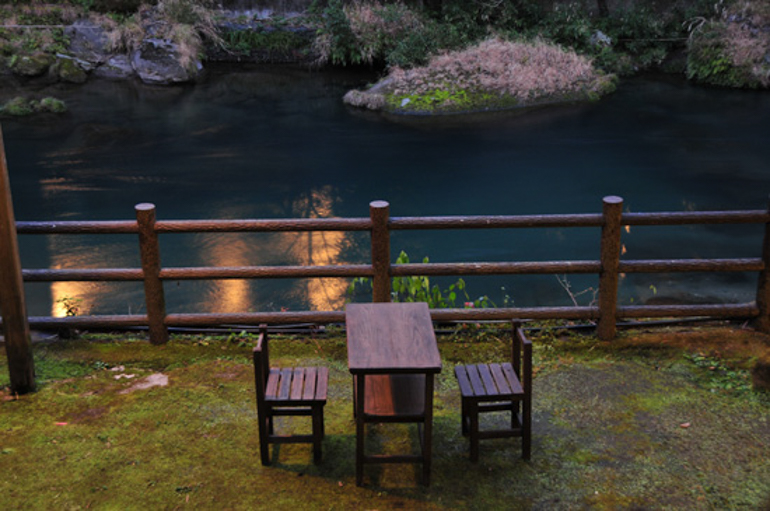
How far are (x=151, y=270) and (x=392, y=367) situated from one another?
Result: 2.95 m

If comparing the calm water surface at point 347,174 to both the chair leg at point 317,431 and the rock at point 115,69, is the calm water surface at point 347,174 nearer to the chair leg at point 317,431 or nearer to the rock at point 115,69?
the rock at point 115,69

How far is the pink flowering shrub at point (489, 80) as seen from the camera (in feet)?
70.0

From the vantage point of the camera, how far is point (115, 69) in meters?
24.2

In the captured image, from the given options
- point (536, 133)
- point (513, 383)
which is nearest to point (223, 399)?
point (513, 383)

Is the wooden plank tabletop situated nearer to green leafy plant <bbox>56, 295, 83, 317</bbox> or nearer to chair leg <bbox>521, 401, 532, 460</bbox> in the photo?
chair leg <bbox>521, 401, 532, 460</bbox>

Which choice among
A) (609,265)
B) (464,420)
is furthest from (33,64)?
(464,420)

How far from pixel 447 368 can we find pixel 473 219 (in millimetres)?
1233

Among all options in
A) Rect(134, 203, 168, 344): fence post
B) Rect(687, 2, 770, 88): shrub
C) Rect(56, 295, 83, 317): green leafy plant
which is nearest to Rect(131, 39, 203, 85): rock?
Rect(56, 295, 83, 317): green leafy plant

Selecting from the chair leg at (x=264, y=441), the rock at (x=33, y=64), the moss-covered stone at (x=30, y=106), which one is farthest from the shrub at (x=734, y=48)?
the chair leg at (x=264, y=441)

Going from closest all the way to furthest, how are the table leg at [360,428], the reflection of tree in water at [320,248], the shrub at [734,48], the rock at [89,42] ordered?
the table leg at [360,428]
the reflection of tree in water at [320,248]
the shrub at [734,48]
the rock at [89,42]

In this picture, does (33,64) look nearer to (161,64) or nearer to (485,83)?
(161,64)

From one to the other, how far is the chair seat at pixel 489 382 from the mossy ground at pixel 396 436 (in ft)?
1.58

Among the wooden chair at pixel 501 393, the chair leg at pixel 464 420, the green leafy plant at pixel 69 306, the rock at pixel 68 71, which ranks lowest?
the green leafy plant at pixel 69 306

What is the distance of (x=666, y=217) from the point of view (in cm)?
644
